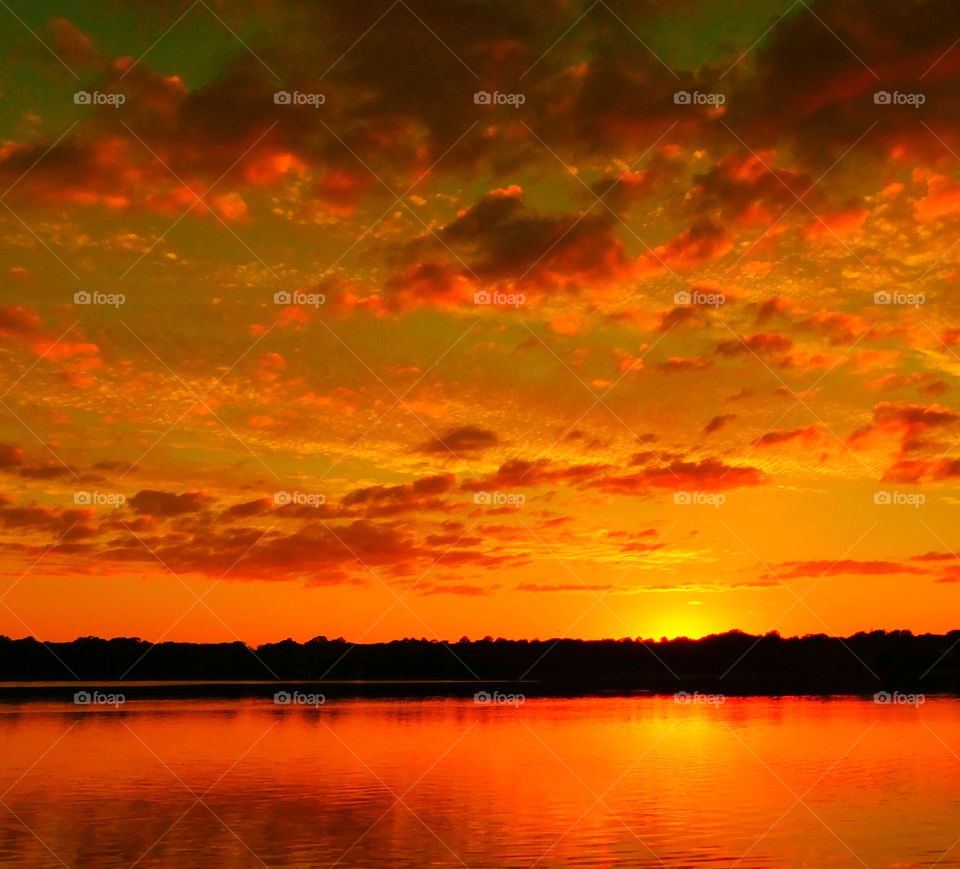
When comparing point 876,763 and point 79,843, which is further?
point 876,763

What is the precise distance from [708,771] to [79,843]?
26.8 metres

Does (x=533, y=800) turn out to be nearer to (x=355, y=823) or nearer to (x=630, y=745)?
(x=355, y=823)

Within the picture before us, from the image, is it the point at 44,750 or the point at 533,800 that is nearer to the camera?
the point at 533,800

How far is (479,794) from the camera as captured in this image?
38.6m

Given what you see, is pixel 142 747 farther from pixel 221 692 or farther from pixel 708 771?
pixel 221 692

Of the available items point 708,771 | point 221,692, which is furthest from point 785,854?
point 221,692

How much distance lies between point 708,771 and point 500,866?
2162 centimetres

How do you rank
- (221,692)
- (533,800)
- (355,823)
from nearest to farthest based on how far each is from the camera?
(355,823)
(533,800)
(221,692)

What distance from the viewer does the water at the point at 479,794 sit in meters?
28.2

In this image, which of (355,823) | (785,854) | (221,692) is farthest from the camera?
(221,692)

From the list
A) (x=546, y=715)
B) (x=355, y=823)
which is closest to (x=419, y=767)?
(x=355, y=823)

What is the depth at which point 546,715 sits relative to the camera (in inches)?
3339

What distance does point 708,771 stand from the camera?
1783 inches

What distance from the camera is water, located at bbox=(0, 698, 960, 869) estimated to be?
28.2 metres
